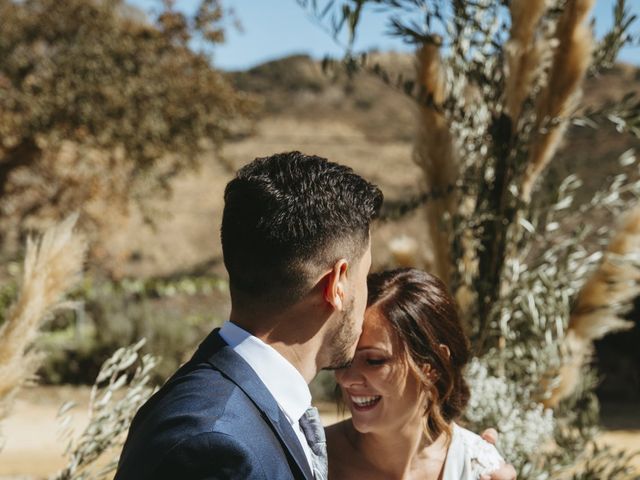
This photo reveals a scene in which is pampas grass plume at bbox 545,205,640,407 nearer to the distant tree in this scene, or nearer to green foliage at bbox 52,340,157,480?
green foliage at bbox 52,340,157,480

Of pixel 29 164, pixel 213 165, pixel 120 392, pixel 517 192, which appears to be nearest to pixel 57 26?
pixel 29 164

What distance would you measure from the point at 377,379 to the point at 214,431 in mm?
981

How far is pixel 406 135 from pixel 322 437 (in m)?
40.6

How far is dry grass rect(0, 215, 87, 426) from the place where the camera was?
2416mm

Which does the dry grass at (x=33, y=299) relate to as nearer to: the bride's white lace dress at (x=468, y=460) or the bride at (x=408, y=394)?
the bride at (x=408, y=394)

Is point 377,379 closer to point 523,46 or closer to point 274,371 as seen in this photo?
point 274,371

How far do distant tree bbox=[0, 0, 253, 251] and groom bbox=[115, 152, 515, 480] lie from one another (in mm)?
12782

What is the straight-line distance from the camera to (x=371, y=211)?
164 centimetres

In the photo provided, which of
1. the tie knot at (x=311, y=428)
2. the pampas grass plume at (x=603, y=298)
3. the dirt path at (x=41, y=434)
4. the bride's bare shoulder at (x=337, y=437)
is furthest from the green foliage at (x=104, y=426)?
the dirt path at (x=41, y=434)

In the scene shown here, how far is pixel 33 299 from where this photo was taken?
2443mm

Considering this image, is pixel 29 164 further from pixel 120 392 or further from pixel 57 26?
pixel 120 392

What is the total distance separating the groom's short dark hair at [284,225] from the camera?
4.90ft

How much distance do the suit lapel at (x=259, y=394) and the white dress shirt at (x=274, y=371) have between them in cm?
2

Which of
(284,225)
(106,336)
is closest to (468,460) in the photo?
(284,225)
